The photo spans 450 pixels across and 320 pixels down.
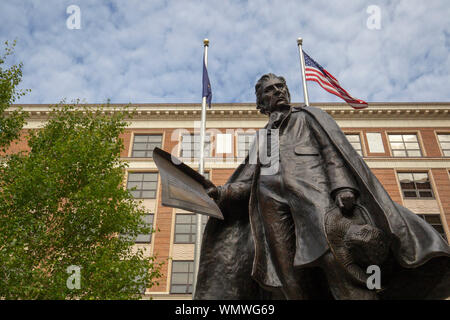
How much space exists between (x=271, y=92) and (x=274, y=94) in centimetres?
4

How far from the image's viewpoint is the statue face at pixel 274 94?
12.9 ft

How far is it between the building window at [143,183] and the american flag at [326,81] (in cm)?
1547

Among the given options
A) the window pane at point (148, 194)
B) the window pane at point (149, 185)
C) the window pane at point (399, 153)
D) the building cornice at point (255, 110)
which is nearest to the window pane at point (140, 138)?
the building cornice at point (255, 110)

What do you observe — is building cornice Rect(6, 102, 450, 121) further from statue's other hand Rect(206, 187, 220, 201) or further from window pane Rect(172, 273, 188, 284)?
statue's other hand Rect(206, 187, 220, 201)

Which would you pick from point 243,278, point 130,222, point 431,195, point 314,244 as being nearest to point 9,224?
point 130,222

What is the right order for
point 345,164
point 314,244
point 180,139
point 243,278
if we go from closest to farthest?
point 314,244 < point 345,164 < point 243,278 < point 180,139

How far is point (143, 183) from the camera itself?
26.1m

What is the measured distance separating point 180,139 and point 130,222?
45.1 feet

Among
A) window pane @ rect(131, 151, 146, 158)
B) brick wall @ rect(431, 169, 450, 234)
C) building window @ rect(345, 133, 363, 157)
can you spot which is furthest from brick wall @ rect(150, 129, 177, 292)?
brick wall @ rect(431, 169, 450, 234)

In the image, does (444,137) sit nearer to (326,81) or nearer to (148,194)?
(326,81)

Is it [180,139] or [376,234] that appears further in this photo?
[180,139]

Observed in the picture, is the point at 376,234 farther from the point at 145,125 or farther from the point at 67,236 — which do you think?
the point at 145,125

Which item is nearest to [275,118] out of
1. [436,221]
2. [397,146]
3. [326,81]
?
[326,81]

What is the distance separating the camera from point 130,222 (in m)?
14.1
